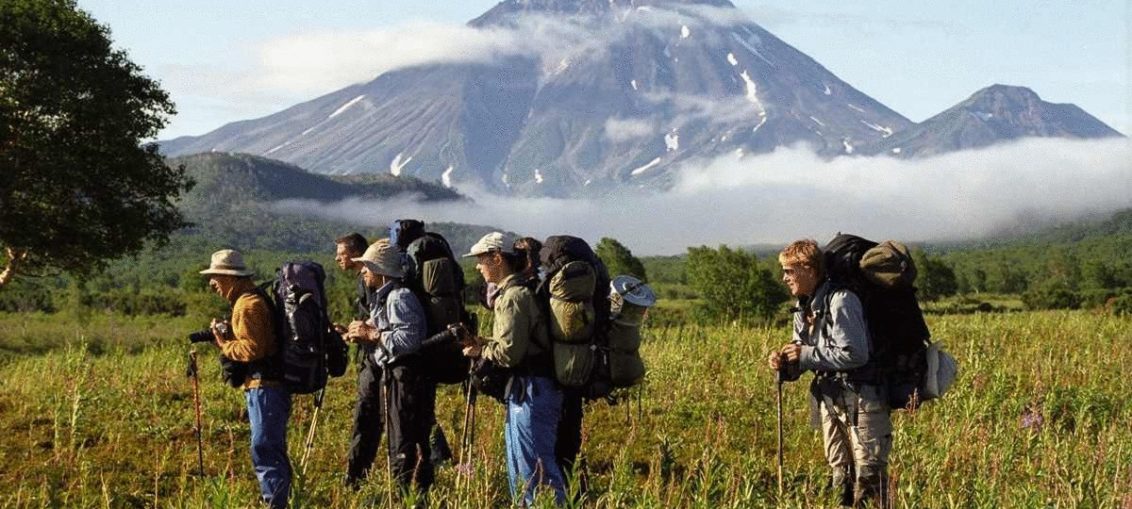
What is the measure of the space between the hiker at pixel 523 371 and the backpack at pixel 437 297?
646 mm

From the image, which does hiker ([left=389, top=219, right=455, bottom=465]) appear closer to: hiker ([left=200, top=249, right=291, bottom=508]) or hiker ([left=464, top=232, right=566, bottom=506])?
hiker ([left=464, top=232, right=566, bottom=506])

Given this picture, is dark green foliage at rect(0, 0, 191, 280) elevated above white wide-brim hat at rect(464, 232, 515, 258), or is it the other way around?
dark green foliage at rect(0, 0, 191, 280)

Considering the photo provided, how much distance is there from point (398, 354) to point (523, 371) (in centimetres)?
96

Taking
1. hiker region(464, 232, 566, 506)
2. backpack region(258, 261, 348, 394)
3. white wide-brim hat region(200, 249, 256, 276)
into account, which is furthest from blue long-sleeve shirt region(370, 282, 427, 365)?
white wide-brim hat region(200, 249, 256, 276)

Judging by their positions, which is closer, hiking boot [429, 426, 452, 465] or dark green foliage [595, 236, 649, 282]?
hiking boot [429, 426, 452, 465]

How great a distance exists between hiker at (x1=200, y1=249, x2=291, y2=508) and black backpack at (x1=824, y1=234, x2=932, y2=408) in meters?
3.53

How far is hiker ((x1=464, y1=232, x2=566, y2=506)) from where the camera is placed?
241 inches

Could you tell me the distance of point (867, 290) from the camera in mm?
6062

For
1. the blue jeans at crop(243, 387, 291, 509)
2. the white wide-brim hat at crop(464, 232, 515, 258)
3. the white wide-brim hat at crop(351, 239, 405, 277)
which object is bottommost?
the blue jeans at crop(243, 387, 291, 509)

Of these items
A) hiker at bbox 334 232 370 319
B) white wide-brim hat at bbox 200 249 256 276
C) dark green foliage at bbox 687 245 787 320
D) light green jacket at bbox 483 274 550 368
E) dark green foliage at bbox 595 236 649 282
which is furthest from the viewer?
dark green foliage at bbox 595 236 649 282

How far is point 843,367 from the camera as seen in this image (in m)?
5.86

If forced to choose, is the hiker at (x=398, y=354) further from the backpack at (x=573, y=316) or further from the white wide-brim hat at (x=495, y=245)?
the backpack at (x=573, y=316)

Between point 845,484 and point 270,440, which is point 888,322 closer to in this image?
point 845,484

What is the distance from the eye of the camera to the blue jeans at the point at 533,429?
624 centimetres
